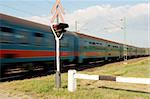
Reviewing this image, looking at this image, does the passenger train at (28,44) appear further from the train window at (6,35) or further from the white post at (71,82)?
the white post at (71,82)

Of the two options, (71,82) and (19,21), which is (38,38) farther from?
(71,82)

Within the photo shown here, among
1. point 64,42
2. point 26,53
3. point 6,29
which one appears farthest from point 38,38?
point 64,42

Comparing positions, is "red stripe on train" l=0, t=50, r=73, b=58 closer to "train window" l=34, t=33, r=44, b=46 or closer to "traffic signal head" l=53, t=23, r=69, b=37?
"train window" l=34, t=33, r=44, b=46

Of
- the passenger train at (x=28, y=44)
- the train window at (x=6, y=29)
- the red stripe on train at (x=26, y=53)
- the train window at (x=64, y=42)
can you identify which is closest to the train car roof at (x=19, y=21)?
the passenger train at (x=28, y=44)

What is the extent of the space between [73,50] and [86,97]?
54.9ft

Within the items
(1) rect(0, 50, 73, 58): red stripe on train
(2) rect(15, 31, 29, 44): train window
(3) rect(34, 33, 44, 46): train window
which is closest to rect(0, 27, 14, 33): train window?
(2) rect(15, 31, 29, 44): train window

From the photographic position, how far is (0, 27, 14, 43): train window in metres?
13.9

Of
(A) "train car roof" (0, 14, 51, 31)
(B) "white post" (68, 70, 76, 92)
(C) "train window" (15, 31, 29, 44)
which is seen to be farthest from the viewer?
(C) "train window" (15, 31, 29, 44)

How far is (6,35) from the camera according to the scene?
14211mm

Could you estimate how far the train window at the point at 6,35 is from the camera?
13.9 metres

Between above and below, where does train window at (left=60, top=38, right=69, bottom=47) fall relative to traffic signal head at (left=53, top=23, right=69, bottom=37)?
below

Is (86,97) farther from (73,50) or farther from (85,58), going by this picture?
(85,58)

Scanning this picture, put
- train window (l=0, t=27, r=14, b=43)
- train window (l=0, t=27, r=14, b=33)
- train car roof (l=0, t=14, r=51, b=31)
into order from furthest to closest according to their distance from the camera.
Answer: train car roof (l=0, t=14, r=51, b=31)
train window (l=0, t=27, r=14, b=33)
train window (l=0, t=27, r=14, b=43)

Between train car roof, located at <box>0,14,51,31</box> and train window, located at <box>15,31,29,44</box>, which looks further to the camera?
train window, located at <box>15,31,29,44</box>
